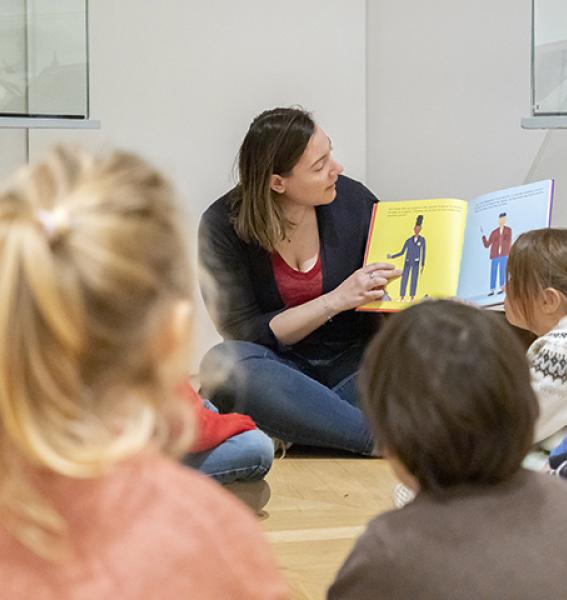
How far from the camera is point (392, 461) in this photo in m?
0.92

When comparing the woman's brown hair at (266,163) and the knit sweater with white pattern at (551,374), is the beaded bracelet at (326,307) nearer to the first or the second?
the woman's brown hair at (266,163)

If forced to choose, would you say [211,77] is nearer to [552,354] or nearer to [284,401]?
[284,401]

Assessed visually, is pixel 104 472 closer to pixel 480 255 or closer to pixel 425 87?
pixel 480 255

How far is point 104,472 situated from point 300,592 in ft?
2.86

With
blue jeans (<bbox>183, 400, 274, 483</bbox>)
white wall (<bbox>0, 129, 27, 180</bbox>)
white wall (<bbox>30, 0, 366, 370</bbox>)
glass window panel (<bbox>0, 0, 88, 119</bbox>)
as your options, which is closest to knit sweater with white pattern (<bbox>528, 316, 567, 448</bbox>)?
blue jeans (<bbox>183, 400, 274, 483</bbox>)

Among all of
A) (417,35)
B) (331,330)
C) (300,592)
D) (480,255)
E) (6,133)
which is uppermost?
(417,35)

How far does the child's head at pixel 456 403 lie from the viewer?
876 millimetres

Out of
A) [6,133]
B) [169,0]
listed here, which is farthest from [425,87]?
[6,133]

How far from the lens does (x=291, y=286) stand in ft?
8.35

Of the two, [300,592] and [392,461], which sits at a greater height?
[392,461]

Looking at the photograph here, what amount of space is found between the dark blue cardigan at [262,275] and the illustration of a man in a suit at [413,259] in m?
0.21

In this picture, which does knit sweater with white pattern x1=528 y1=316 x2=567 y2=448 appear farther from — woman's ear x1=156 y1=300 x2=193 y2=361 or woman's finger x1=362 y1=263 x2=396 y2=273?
woman's ear x1=156 y1=300 x2=193 y2=361

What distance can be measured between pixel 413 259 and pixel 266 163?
1.42 ft

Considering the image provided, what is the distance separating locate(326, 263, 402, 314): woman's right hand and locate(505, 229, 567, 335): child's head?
0.54 m
